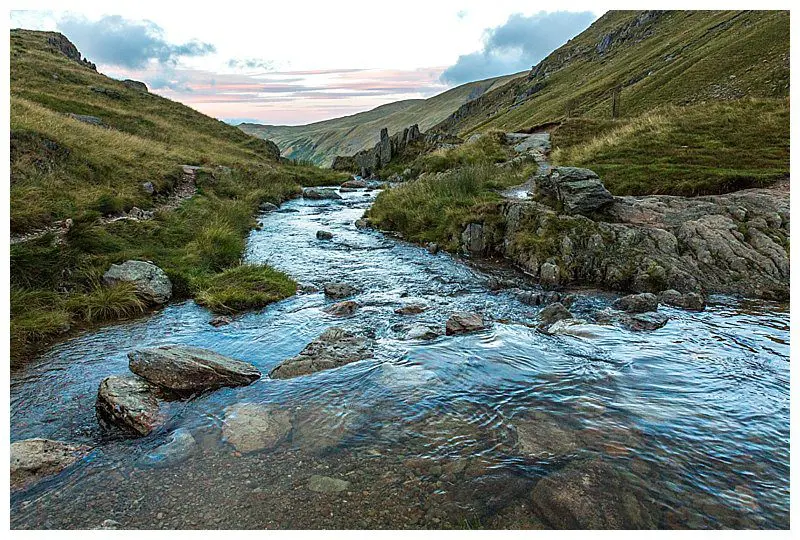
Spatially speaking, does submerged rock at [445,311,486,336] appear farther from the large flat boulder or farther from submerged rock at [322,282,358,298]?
the large flat boulder

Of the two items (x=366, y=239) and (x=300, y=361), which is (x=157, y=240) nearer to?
(x=366, y=239)

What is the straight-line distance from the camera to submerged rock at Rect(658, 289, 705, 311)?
1048cm

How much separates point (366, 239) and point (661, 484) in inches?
585

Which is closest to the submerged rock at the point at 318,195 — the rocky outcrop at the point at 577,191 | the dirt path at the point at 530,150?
the dirt path at the point at 530,150

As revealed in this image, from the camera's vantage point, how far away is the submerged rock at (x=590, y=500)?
14.1ft

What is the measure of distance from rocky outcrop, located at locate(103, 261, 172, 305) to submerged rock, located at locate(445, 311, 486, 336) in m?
6.48

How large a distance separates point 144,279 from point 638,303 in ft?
36.3

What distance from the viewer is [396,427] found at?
19.1 ft

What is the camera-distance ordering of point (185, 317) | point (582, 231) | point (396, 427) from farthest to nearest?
point (582, 231) < point (185, 317) < point (396, 427)

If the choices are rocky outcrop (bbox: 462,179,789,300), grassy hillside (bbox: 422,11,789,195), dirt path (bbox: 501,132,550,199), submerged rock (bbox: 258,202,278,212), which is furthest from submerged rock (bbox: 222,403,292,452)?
submerged rock (bbox: 258,202,278,212)

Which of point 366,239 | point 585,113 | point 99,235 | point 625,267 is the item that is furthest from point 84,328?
point 585,113

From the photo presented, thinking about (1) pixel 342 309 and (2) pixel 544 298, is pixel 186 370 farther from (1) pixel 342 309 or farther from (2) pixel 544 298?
(2) pixel 544 298

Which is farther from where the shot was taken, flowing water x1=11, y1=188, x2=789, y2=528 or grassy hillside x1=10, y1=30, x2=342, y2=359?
grassy hillside x1=10, y1=30, x2=342, y2=359

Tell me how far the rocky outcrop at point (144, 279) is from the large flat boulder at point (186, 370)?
12.8 feet
